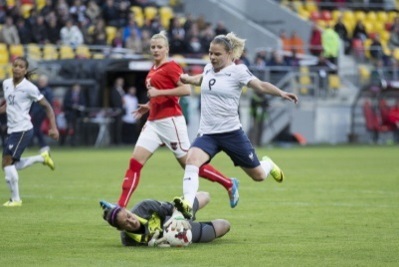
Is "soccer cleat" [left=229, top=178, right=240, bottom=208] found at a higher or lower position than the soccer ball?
lower

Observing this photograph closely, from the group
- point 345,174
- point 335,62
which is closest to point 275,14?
point 335,62

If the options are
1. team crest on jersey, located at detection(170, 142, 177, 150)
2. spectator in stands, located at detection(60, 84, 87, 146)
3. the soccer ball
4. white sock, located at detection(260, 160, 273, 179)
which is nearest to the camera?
the soccer ball

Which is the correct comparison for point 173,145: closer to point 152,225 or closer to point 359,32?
point 152,225

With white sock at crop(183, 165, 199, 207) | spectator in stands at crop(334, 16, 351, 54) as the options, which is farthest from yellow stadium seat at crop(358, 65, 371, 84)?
white sock at crop(183, 165, 199, 207)

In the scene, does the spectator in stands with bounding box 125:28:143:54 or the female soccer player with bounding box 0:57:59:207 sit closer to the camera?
the female soccer player with bounding box 0:57:59:207

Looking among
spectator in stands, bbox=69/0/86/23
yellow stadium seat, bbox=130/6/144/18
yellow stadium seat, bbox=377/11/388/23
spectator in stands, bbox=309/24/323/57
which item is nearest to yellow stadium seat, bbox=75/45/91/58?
spectator in stands, bbox=69/0/86/23

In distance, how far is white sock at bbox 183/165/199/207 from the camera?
12341 mm

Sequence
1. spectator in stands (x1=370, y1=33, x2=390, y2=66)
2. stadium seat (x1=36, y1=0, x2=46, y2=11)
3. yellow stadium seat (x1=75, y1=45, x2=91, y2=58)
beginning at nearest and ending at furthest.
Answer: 1. yellow stadium seat (x1=75, y1=45, x2=91, y2=58)
2. stadium seat (x1=36, y1=0, x2=46, y2=11)
3. spectator in stands (x1=370, y1=33, x2=390, y2=66)

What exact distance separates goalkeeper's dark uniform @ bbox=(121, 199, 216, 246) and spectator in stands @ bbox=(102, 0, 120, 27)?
85.8ft

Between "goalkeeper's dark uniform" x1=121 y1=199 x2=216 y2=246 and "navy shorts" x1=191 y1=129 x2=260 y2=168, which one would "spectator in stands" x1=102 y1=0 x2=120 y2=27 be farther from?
"goalkeeper's dark uniform" x1=121 y1=199 x2=216 y2=246

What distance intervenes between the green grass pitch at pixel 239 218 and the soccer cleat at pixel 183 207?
336 millimetres

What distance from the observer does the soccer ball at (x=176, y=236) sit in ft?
37.9

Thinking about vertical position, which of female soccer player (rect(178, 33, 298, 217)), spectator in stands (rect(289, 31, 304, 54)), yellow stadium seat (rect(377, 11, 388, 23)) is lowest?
spectator in stands (rect(289, 31, 304, 54))

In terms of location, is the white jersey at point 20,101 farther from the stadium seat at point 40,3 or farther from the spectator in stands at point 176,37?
the stadium seat at point 40,3
